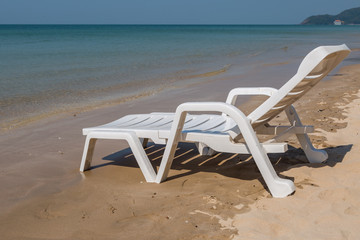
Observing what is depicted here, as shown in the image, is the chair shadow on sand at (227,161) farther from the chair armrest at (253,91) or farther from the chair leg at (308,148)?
the chair armrest at (253,91)

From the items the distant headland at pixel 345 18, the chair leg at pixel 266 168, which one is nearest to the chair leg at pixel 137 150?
the chair leg at pixel 266 168

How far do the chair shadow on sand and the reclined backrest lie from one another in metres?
0.71

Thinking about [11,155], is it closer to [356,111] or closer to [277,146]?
[277,146]

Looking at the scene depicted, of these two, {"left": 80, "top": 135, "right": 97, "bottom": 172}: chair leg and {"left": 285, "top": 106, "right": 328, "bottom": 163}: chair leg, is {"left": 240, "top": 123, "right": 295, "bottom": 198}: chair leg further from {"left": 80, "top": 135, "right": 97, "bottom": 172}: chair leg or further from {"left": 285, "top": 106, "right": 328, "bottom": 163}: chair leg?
{"left": 80, "top": 135, "right": 97, "bottom": 172}: chair leg

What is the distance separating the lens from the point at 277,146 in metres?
3.42

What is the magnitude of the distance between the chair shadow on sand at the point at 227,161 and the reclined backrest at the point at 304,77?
0.71m

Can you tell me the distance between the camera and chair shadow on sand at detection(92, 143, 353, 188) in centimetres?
409

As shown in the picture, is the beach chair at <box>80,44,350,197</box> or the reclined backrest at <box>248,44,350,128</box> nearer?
the reclined backrest at <box>248,44,350,128</box>

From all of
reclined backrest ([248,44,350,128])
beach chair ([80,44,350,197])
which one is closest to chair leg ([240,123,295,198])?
beach chair ([80,44,350,197])

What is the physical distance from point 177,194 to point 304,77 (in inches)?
56.1

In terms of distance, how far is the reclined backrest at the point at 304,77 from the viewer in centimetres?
308

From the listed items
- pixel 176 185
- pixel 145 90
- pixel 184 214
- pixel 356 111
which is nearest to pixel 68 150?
pixel 176 185

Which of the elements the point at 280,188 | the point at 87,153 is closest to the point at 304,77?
the point at 280,188

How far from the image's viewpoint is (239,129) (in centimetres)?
355
